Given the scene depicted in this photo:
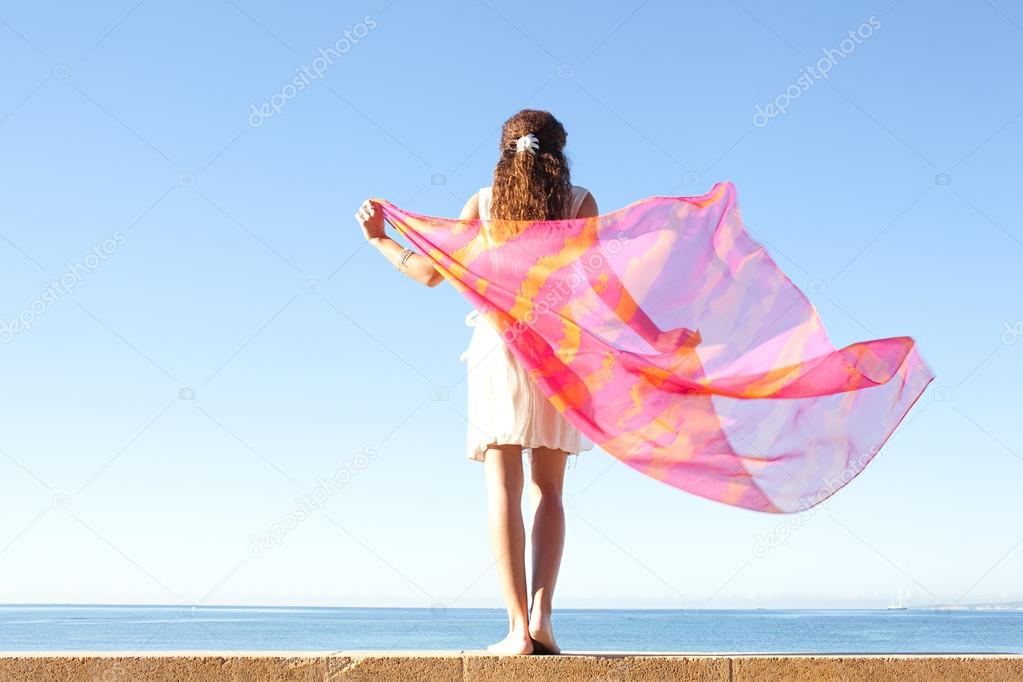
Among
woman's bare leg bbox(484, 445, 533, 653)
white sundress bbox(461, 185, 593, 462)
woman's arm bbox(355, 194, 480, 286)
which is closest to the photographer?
woman's bare leg bbox(484, 445, 533, 653)

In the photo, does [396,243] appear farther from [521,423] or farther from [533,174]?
[521,423]

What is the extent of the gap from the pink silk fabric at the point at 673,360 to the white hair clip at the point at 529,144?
12.7 inches

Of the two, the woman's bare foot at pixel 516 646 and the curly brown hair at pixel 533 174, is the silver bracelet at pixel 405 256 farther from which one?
the woman's bare foot at pixel 516 646

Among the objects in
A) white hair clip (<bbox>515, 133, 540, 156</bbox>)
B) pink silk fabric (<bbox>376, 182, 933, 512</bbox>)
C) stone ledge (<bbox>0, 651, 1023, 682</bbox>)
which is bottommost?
stone ledge (<bbox>0, 651, 1023, 682</bbox>)

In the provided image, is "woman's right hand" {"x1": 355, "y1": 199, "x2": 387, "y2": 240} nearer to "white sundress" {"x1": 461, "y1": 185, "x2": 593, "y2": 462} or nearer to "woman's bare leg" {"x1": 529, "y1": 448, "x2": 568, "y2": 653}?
"white sundress" {"x1": 461, "y1": 185, "x2": 593, "y2": 462}

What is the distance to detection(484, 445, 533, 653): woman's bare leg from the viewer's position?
4.01 metres

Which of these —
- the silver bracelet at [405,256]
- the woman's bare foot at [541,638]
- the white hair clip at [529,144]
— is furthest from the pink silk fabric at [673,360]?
the woman's bare foot at [541,638]

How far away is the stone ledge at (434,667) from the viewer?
363 cm

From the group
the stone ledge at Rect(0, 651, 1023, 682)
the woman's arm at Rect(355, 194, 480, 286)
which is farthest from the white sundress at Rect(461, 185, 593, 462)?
the stone ledge at Rect(0, 651, 1023, 682)

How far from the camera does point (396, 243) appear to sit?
4.74 m

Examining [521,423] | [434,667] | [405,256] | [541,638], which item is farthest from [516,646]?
[405,256]

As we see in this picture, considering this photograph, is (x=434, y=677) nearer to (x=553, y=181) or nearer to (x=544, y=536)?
(x=544, y=536)

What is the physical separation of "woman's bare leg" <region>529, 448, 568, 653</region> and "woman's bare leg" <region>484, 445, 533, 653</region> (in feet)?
0.16

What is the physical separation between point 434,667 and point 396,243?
6.39 ft
